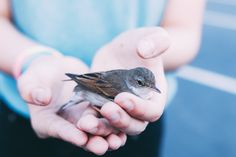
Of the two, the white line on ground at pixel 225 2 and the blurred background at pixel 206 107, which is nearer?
the blurred background at pixel 206 107

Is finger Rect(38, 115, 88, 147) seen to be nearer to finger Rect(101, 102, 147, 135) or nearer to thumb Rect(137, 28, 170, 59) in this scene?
finger Rect(101, 102, 147, 135)

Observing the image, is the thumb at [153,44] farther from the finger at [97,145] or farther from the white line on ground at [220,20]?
the white line on ground at [220,20]

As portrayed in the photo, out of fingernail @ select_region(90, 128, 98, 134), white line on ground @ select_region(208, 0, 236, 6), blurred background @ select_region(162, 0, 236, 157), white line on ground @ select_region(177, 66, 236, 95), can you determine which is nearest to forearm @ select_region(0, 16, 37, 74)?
fingernail @ select_region(90, 128, 98, 134)

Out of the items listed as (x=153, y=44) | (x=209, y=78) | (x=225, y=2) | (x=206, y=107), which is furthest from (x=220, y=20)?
(x=153, y=44)

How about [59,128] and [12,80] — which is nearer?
[59,128]

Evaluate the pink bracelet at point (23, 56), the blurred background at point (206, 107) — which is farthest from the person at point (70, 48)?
the blurred background at point (206, 107)

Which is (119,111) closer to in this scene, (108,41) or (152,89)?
(152,89)

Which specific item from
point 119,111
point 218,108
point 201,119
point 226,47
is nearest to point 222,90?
point 218,108
